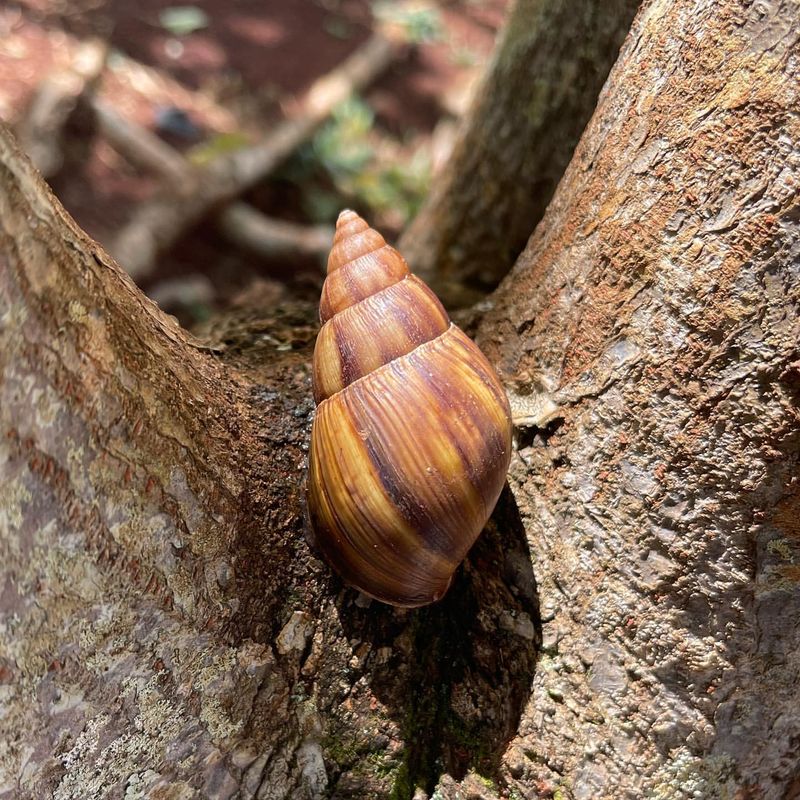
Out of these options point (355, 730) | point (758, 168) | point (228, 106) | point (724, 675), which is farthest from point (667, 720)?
point (228, 106)

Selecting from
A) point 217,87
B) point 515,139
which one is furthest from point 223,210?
point 515,139

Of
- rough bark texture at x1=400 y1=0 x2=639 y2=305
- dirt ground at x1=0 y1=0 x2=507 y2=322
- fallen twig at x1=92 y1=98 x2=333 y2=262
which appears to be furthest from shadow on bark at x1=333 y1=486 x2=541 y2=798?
fallen twig at x1=92 y1=98 x2=333 y2=262

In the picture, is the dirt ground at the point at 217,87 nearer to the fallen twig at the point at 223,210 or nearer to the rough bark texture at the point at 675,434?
the fallen twig at the point at 223,210

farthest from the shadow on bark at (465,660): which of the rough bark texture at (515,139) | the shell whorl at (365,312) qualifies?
the rough bark texture at (515,139)

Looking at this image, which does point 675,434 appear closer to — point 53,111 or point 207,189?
point 207,189

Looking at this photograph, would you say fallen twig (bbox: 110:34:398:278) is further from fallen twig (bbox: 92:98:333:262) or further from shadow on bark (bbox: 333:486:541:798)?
shadow on bark (bbox: 333:486:541:798)

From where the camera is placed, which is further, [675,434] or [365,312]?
[365,312]

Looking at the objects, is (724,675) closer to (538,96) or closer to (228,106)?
(538,96)
